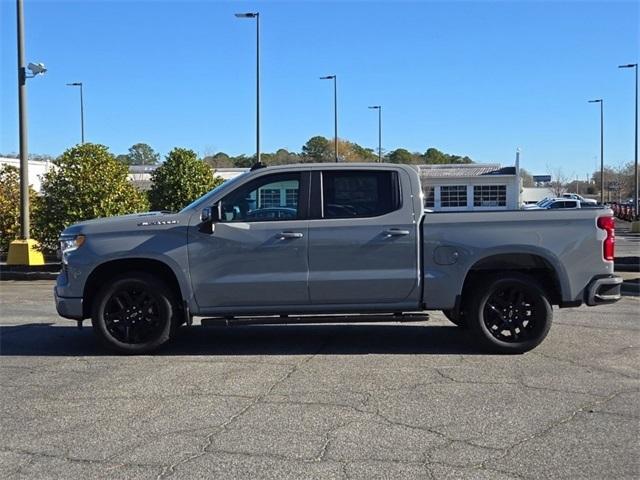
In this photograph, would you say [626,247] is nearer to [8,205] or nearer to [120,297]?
[8,205]

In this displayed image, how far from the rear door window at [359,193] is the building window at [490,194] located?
51766 mm

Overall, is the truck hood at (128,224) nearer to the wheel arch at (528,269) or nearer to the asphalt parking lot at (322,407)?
the asphalt parking lot at (322,407)

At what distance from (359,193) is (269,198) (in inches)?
37.2

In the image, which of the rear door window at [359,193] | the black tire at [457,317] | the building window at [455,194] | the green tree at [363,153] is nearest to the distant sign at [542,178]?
the green tree at [363,153]

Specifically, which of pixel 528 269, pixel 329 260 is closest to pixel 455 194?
pixel 528 269

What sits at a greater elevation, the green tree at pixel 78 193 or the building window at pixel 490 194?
the building window at pixel 490 194

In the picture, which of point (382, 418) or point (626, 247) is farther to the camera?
point (626, 247)

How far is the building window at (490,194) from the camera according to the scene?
57547 mm

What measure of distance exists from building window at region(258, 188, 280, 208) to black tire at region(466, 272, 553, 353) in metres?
2.29

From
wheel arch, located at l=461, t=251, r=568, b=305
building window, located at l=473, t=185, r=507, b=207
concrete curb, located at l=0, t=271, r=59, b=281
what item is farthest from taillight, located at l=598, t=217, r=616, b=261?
building window, located at l=473, t=185, r=507, b=207

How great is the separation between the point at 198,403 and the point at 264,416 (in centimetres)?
66

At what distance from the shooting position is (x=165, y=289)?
7.15 m

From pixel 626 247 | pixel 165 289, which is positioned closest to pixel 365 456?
pixel 165 289

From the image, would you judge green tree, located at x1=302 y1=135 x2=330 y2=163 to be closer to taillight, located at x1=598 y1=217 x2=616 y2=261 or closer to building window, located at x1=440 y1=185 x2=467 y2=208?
building window, located at x1=440 y1=185 x2=467 y2=208
